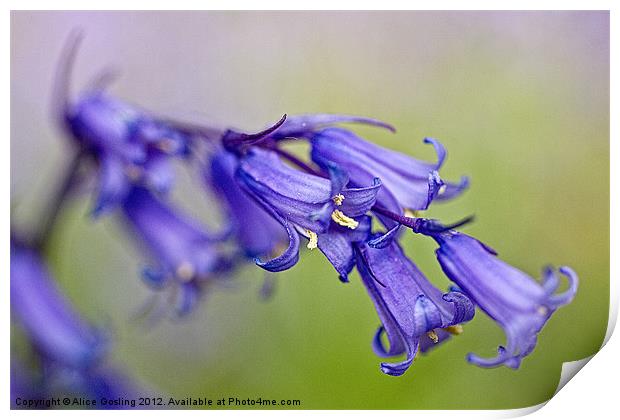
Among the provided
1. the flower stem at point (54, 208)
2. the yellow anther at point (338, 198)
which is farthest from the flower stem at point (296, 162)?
the flower stem at point (54, 208)

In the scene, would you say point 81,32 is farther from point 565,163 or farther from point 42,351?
point 565,163

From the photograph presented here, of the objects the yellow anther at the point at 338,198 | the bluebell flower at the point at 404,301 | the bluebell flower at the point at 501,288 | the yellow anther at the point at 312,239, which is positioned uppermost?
the yellow anther at the point at 338,198

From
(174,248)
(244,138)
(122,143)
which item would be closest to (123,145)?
(122,143)

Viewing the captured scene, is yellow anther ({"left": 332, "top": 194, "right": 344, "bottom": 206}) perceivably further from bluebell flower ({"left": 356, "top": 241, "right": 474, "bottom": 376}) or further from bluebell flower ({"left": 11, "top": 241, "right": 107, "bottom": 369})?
bluebell flower ({"left": 11, "top": 241, "right": 107, "bottom": 369})

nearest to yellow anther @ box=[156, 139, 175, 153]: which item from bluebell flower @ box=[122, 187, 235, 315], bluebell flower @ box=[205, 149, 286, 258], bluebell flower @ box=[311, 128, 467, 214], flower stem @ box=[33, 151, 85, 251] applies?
bluebell flower @ box=[205, 149, 286, 258]

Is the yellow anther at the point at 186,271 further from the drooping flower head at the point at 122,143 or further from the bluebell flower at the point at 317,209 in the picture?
the bluebell flower at the point at 317,209

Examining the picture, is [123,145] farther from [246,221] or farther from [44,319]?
[44,319]
